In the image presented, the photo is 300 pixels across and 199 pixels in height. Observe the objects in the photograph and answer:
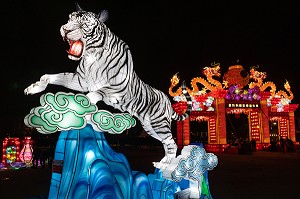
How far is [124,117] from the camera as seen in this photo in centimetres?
353

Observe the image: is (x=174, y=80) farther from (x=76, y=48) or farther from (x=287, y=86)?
(x=76, y=48)

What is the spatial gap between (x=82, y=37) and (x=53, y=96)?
1192mm

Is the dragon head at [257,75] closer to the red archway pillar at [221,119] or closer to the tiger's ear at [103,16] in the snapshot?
the red archway pillar at [221,119]

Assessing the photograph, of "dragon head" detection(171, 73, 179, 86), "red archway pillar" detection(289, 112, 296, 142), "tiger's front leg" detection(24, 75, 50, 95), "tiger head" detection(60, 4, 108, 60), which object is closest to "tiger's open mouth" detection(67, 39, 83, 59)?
"tiger head" detection(60, 4, 108, 60)

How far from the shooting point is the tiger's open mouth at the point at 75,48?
12.4ft

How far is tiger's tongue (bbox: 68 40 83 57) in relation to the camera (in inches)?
149

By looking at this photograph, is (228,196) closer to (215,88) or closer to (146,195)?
(146,195)

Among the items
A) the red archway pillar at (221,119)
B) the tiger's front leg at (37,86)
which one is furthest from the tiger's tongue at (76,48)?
the red archway pillar at (221,119)

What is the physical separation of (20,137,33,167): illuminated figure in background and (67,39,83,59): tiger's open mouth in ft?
36.2

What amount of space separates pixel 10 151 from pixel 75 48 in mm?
11338

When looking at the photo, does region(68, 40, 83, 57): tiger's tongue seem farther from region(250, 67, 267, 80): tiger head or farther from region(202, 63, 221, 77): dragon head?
region(250, 67, 267, 80): tiger head

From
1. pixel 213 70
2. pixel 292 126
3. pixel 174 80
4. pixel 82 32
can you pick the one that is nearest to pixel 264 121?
pixel 292 126

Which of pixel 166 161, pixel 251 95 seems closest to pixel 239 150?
pixel 251 95

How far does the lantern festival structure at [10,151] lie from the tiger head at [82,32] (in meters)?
11.2
